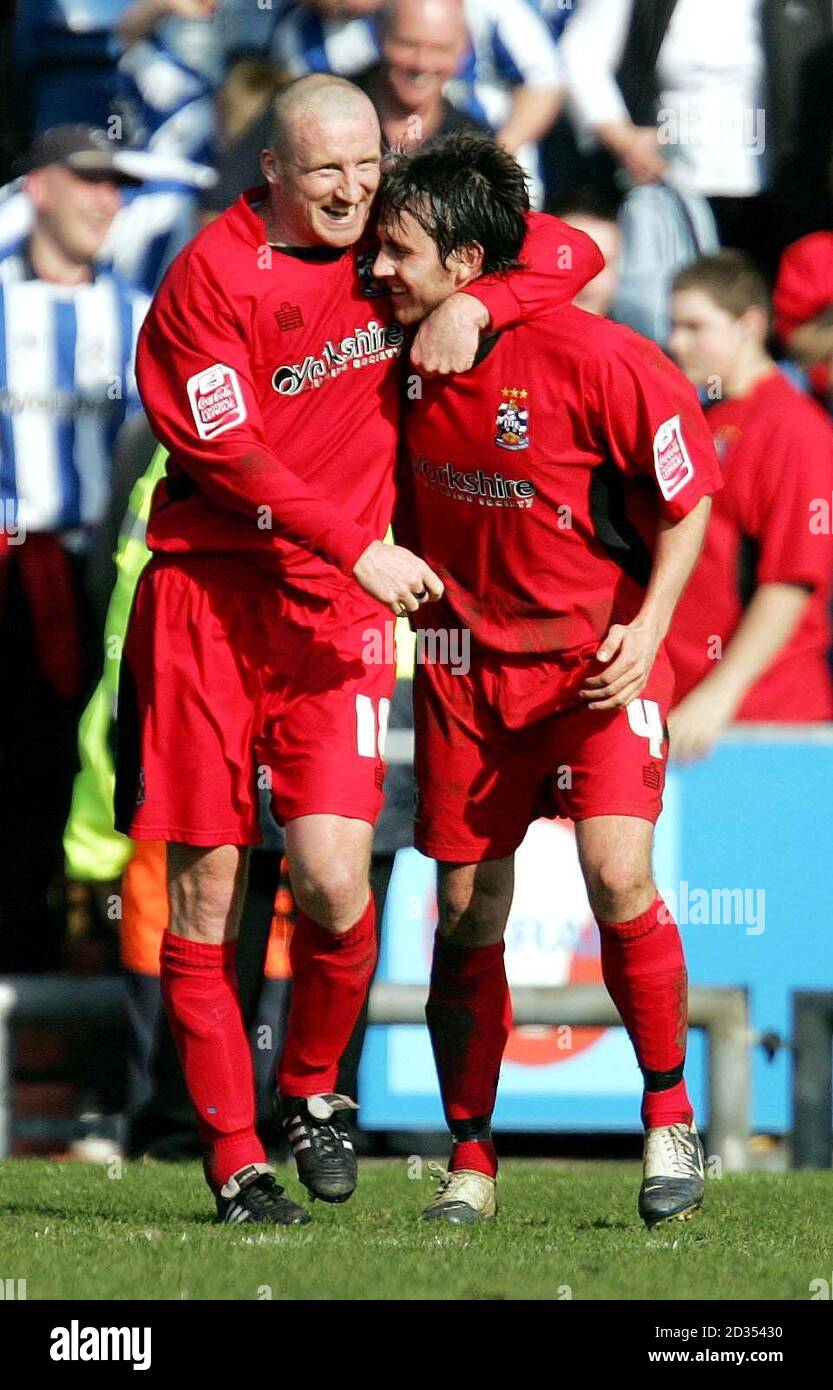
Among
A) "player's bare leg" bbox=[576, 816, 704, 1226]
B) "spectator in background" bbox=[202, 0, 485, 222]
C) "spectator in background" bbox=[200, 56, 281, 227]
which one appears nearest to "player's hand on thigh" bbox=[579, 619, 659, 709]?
"player's bare leg" bbox=[576, 816, 704, 1226]

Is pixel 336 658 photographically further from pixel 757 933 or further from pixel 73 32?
pixel 73 32

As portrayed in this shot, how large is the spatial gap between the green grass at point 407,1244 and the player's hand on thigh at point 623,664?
1123mm

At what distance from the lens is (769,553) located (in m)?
7.67

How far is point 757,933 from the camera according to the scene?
23.1ft

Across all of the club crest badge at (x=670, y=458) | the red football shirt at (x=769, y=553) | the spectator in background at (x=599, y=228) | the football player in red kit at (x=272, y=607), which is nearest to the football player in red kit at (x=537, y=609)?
the club crest badge at (x=670, y=458)

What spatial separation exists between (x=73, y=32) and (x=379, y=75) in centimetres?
132

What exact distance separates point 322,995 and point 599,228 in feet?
11.7

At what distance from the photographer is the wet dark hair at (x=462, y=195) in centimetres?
506

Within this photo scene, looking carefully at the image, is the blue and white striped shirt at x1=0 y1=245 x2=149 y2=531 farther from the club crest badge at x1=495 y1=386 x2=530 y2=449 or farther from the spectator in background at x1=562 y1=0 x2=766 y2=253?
the club crest badge at x1=495 y1=386 x2=530 y2=449

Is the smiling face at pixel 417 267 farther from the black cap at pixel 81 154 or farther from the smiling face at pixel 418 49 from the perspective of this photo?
the black cap at pixel 81 154

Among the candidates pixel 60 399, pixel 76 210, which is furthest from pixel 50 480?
pixel 76 210

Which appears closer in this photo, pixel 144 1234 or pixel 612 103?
pixel 144 1234
